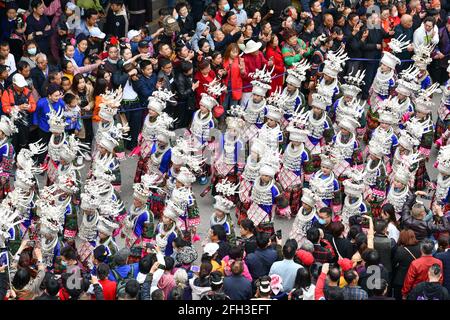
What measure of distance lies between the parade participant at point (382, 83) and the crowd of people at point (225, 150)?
3 centimetres

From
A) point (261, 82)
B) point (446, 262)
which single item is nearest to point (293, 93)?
point (261, 82)

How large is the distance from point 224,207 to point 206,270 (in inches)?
73.5

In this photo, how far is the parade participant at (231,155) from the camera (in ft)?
58.4

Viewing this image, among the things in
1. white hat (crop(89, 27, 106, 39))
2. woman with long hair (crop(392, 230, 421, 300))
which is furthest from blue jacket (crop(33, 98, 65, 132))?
woman with long hair (crop(392, 230, 421, 300))

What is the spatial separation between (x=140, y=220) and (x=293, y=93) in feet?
12.7

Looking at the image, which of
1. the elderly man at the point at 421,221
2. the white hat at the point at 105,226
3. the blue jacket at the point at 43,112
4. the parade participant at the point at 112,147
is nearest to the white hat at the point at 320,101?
the elderly man at the point at 421,221

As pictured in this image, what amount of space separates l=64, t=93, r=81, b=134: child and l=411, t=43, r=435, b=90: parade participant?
5.18 m

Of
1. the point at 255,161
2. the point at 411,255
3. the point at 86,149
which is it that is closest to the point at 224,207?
the point at 255,161

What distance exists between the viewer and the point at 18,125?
18.6 m

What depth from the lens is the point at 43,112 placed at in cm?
1842

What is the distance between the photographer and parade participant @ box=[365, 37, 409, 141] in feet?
63.1

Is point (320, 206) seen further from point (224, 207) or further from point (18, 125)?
point (18, 125)

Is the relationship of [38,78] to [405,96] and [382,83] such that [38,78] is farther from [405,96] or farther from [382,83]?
[405,96]

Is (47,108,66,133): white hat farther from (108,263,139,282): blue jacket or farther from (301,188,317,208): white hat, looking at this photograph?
(301,188,317,208): white hat
